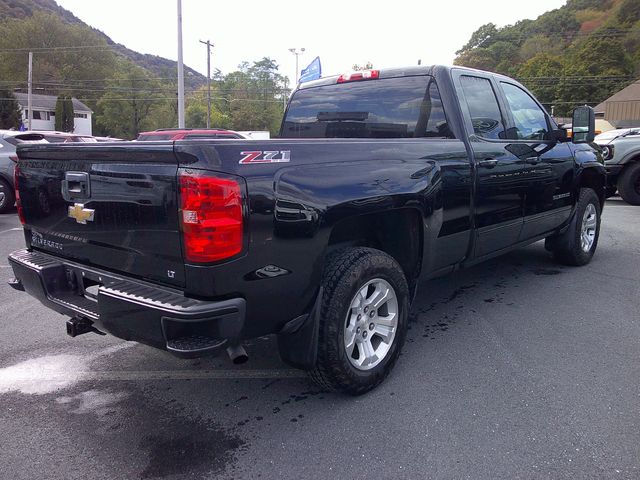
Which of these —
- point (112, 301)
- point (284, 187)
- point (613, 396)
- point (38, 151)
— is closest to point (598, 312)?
point (613, 396)

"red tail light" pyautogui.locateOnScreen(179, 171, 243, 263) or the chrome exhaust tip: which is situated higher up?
"red tail light" pyautogui.locateOnScreen(179, 171, 243, 263)

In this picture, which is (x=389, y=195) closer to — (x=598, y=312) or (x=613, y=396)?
(x=613, y=396)

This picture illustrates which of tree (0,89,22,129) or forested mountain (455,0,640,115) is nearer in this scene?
tree (0,89,22,129)

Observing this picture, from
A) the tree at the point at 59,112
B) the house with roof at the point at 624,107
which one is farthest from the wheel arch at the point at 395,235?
the tree at the point at 59,112

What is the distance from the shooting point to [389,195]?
303cm

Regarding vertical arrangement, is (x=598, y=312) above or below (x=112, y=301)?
below

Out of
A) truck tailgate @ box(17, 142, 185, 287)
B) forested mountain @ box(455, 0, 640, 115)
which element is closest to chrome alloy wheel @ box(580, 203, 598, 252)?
truck tailgate @ box(17, 142, 185, 287)

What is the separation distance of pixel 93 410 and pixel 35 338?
1448mm

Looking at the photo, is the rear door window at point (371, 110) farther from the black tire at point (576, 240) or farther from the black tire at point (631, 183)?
the black tire at point (631, 183)

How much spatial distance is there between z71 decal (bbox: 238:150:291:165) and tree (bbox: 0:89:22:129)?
5507cm

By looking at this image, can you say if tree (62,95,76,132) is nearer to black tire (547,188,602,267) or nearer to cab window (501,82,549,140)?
black tire (547,188,602,267)

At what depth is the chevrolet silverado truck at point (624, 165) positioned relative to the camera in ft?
35.1

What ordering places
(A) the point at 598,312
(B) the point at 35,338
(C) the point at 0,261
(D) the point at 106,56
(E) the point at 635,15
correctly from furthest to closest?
(D) the point at 106,56
(E) the point at 635,15
(C) the point at 0,261
(A) the point at 598,312
(B) the point at 35,338

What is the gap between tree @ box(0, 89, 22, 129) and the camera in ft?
158
